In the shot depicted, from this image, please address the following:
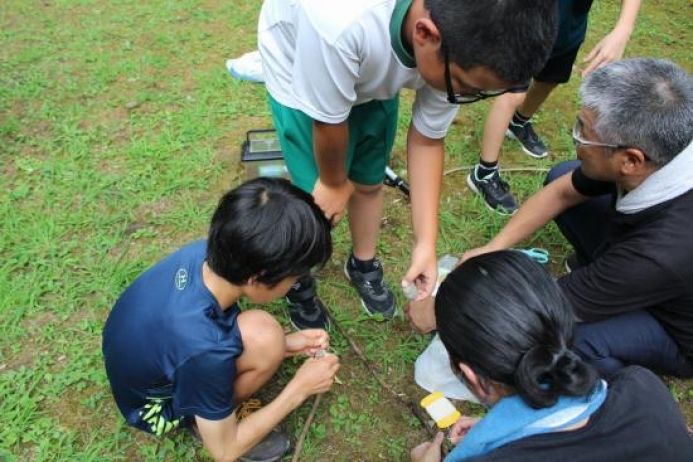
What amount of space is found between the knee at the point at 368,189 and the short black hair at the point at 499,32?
3.62 ft

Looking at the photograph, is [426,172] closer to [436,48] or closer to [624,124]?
[624,124]

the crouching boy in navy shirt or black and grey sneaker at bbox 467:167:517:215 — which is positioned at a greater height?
the crouching boy in navy shirt

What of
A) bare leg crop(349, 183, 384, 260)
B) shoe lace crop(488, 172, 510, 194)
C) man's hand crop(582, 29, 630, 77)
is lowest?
shoe lace crop(488, 172, 510, 194)

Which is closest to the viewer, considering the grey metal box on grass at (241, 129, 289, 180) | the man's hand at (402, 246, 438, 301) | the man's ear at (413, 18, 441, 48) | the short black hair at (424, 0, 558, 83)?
the short black hair at (424, 0, 558, 83)

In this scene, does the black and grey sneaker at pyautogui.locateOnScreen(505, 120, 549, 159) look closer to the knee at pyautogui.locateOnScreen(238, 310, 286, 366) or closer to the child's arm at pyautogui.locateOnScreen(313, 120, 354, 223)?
the child's arm at pyautogui.locateOnScreen(313, 120, 354, 223)

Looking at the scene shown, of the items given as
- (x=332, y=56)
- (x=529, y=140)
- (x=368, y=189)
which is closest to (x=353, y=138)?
(x=368, y=189)

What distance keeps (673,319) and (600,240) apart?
1.86 feet

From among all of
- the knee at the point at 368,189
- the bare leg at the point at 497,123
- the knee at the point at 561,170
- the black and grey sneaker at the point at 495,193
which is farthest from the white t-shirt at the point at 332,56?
the black and grey sneaker at the point at 495,193

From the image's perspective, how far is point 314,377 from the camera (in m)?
1.93

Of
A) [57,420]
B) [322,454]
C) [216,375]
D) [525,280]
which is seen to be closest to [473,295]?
[525,280]

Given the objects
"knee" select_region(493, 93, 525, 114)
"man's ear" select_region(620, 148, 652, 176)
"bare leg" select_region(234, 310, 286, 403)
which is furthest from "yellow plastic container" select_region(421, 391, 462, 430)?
"knee" select_region(493, 93, 525, 114)

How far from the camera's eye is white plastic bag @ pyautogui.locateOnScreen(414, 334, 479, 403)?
2.31 meters

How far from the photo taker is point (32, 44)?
4258 millimetres

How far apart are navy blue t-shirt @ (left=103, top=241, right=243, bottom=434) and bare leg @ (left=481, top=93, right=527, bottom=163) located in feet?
6.17
